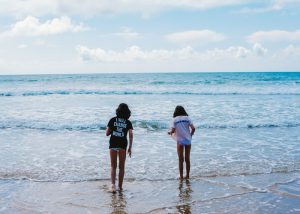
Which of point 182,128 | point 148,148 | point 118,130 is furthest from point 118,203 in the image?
point 148,148

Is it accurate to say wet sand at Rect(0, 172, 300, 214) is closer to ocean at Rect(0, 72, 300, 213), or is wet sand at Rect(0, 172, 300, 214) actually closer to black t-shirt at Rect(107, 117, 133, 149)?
ocean at Rect(0, 72, 300, 213)

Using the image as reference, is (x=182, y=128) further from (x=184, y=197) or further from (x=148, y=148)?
(x=148, y=148)

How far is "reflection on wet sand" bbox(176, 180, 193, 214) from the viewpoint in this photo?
5.90 metres

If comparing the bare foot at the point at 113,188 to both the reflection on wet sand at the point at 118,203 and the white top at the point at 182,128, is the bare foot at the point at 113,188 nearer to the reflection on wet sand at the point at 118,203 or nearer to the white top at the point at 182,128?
the reflection on wet sand at the point at 118,203

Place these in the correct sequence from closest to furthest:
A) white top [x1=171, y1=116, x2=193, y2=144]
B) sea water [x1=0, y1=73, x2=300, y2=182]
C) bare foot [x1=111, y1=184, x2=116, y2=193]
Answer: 1. bare foot [x1=111, y1=184, x2=116, y2=193]
2. white top [x1=171, y1=116, x2=193, y2=144]
3. sea water [x1=0, y1=73, x2=300, y2=182]

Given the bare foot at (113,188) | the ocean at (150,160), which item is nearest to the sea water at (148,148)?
the ocean at (150,160)

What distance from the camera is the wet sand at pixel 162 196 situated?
593cm

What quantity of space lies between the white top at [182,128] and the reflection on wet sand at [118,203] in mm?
1868

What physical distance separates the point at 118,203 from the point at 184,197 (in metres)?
1.25

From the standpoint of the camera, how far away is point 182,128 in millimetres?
7758

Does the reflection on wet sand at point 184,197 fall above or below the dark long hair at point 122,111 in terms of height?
below

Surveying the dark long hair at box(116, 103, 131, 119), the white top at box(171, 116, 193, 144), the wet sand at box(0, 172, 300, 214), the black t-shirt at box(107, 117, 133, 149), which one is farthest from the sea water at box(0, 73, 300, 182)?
the dark long hair at box(116, 103, 131, 119)

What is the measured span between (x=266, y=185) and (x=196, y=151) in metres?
3.57

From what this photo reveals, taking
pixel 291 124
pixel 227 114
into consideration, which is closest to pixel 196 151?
pixel 291 124
